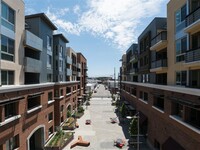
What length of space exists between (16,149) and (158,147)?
16.5 meters

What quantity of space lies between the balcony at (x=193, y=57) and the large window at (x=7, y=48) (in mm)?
15816

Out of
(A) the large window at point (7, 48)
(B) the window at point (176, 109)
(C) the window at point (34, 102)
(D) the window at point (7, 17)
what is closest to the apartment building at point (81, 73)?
(C) the window at point (34, 102)

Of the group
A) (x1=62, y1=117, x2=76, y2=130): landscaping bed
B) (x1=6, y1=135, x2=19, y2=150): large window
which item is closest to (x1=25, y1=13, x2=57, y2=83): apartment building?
(x1=6, y1=135, x2=19, y2=150): large window

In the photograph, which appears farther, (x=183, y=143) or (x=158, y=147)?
(x=158, y=147)

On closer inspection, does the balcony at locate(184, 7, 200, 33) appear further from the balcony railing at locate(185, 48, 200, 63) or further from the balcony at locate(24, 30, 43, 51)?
the balcony at locate(24, 30, 43, 51)

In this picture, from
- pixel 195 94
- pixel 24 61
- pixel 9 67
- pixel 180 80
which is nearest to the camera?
pixel 195 94

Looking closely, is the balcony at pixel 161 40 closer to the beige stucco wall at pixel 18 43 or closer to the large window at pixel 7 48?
the beige stucco wall at pixel 18 43

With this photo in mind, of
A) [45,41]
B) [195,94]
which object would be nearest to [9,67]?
[45,41]

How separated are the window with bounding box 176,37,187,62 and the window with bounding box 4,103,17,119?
1682cm

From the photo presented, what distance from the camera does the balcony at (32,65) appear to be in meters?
22.6

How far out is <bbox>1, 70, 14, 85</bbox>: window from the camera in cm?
1823

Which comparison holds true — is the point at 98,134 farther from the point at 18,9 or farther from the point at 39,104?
the point at 18,9

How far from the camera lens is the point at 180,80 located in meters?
20.4

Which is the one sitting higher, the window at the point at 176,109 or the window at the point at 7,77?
the window at the point at 7,77
